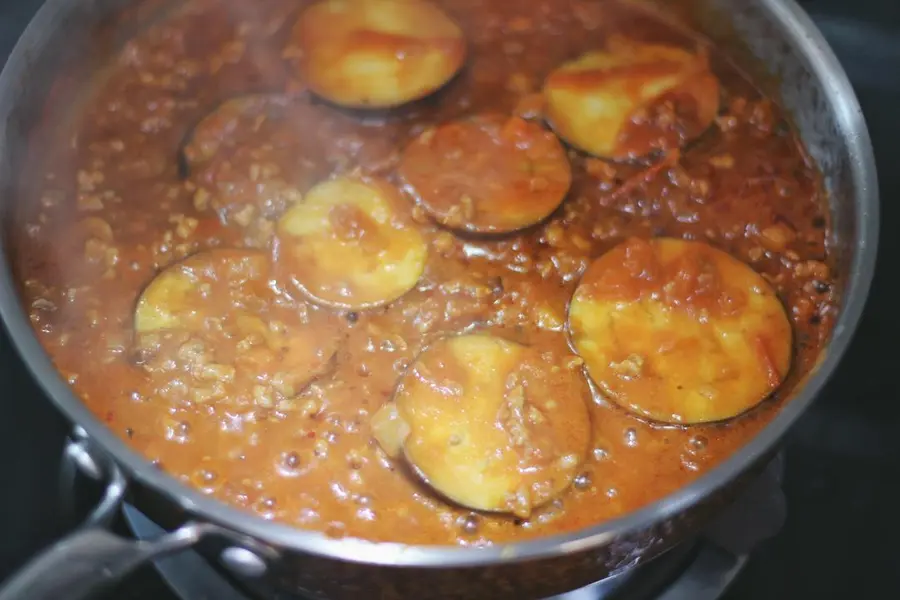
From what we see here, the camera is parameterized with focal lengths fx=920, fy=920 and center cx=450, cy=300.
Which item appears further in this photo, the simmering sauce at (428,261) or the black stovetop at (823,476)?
the black stovetop at (823,476)

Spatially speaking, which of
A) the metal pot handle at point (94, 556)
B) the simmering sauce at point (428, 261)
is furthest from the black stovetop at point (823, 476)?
the metal pot handle at point (94, 556)

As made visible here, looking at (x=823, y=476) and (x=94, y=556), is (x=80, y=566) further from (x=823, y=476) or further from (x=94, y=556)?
(x=823, y=476)

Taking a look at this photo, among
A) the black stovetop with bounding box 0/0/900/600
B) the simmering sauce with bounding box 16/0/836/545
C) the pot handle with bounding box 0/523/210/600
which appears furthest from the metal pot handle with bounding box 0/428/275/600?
the black stovetop with bounding box 0/0/900/600

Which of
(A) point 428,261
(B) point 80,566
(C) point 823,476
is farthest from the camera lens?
(C) point 823,476

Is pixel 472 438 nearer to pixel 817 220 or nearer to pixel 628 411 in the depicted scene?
pixel 628 411

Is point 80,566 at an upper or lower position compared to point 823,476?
upper

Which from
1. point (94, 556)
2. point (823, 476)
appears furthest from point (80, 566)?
point (823, 476)

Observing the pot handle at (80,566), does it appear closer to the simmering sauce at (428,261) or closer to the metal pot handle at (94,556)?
the metal pot handle at (94,556)
